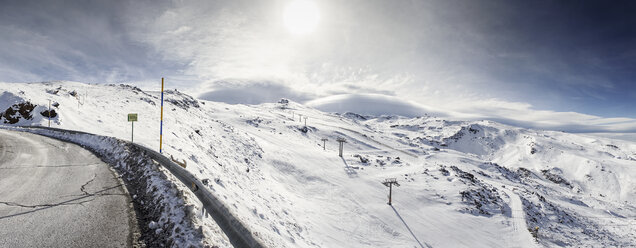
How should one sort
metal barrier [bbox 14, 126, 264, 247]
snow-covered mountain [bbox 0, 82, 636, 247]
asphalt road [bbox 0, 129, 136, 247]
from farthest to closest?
snow-covered mountain [bbox 0, 82, 636, 247]
metal barrier [bbox 14, 126, 264, 247]
asphalt road [bbox 0, 129, 136, 247]

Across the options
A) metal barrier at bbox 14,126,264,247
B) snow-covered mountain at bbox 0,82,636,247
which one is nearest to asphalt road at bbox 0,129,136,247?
metal barrier at bbox 14,126,264,247

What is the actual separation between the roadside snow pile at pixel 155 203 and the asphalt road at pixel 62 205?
31 centimetres

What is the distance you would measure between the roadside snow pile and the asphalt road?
0.31m

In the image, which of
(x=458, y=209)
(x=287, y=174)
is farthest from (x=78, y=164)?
(x=458, y=209)

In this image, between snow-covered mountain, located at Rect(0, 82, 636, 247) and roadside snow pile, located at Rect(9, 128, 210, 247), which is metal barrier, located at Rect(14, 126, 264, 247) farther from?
roadside snow pile, located at Rect(9, 128, 210, 247)

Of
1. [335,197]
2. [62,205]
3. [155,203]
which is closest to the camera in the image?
[62,205]

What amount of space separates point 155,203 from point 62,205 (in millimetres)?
2486

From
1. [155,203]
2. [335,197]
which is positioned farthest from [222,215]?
[335,197]

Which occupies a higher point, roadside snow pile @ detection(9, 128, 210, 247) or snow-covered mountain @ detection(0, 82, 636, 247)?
roadside snow pile @ detection(9, 128, 210, 247)

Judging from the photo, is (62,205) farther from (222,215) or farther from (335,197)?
(335,197)

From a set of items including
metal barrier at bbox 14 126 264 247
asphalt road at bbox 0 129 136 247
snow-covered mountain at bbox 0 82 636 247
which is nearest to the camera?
asphalt road at bbox 0 129 136 247

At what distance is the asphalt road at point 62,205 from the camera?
16.9 feet

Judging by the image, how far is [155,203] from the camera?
22.9 feet

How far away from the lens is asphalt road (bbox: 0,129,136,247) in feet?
16.9
